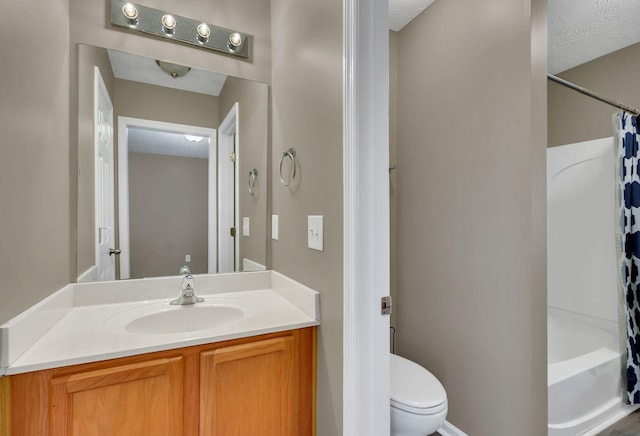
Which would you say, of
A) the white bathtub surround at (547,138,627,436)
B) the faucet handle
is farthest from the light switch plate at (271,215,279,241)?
the white bathtub surround at (547,138,627,436)

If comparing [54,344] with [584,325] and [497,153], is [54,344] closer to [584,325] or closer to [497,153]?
[497,153]

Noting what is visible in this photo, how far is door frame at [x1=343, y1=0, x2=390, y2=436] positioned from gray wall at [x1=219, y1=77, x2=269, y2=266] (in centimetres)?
78

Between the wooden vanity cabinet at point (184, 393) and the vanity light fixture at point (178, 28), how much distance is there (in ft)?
4.73

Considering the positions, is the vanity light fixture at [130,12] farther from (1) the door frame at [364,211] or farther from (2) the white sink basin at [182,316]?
(2) the white sink basin at [182,316]

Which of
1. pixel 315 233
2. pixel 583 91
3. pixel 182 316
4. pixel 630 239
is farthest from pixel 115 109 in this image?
pixel 630 239

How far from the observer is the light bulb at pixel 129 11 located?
1.34 metres

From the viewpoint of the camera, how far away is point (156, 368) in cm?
90

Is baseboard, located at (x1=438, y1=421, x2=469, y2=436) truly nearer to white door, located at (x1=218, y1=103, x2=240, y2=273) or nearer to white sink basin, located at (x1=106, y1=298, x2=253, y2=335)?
Answer: white sink basin, located at (x1=106, y1=298, x2=253, y2=335)

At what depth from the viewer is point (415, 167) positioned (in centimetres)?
192

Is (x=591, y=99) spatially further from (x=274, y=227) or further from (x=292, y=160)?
(x=274, y=227)

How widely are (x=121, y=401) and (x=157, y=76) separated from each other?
4.58ft

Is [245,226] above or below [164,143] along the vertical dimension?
below

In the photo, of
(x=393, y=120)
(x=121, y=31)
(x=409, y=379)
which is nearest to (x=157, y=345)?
(x=409, y=379)

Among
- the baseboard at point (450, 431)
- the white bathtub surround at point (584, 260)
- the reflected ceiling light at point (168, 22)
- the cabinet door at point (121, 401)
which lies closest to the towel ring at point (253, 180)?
the reflected ceiling light at point (168, 22)
